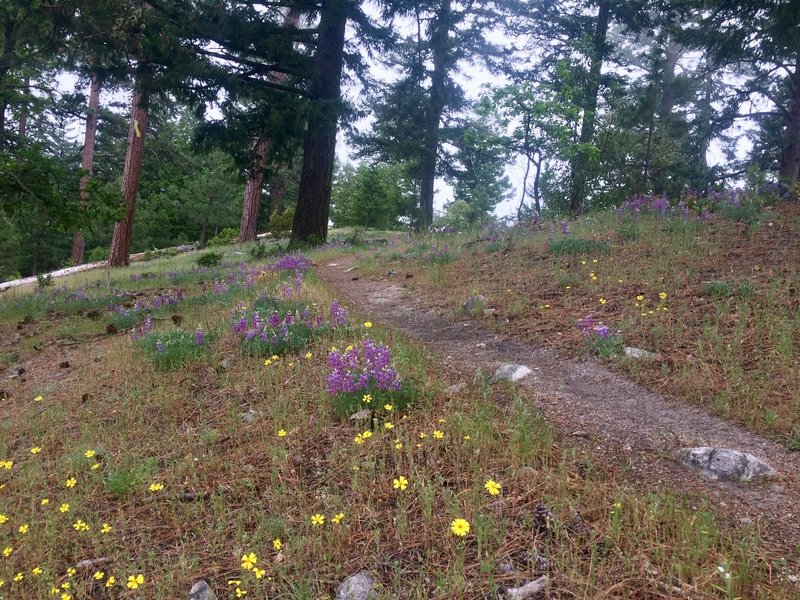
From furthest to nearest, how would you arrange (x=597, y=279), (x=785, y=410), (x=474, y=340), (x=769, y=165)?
1. (x=769, y=165)
2. (x=597, y=279)
3. (x=474, y=340)
4. (x=785, y=410)

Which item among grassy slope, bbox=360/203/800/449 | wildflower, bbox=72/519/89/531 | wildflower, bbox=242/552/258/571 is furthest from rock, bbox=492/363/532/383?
wildflower, bbox=72/519/89/531

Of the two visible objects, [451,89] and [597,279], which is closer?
[597,279]

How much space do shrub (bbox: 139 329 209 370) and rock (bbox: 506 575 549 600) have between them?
3.65 meters

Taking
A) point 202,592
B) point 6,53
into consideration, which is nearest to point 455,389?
point 202,592

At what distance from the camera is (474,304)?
630 cm

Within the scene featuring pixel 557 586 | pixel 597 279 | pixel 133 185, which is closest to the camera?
pixel 557 586

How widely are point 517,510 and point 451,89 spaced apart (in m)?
19.0

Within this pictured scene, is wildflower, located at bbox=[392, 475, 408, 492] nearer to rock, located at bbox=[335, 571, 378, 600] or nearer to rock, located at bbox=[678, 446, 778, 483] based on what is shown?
rock, located at bbox=[335, 571, 378, 600]

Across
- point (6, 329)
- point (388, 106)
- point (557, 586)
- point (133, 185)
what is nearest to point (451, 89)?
point (388, 106)

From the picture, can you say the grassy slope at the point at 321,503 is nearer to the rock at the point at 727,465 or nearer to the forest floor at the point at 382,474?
the forest floor at the point at 382,474

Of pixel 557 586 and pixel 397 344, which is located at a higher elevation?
pixel 397 344

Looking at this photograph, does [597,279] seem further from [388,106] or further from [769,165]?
[769,165]

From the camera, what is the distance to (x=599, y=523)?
238 cm

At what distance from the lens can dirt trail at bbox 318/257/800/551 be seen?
2.59 meters
